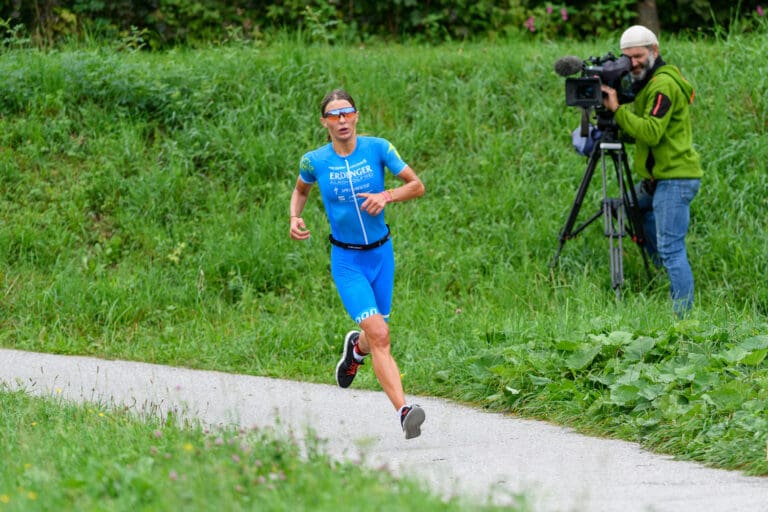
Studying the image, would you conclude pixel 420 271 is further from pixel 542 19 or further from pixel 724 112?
pixel 542 19

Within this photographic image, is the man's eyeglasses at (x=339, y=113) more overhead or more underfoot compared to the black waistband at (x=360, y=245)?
more overhead

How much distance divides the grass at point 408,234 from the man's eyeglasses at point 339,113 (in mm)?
2058

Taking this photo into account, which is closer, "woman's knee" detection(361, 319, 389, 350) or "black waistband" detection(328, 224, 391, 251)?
"woman's knee" detection(361, 319, 389, 350)

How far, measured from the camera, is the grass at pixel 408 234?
7641 mm

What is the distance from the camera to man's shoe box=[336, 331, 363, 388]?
7.94 meters

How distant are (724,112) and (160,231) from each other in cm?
624

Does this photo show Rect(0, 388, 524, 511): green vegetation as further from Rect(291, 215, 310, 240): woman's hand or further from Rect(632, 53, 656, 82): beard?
Rect(632, 53, 656, 82): beard

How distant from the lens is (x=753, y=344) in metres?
7.45

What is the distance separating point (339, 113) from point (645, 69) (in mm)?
3801

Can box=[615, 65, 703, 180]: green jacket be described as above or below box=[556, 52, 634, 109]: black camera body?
below

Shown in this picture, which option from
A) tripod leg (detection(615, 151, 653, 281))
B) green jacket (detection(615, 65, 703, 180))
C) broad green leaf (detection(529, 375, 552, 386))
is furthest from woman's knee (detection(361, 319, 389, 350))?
tripod leg (detection(615, 151, 653, 281))

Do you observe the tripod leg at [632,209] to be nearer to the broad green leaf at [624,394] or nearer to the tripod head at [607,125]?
the tripod head at [607,125]

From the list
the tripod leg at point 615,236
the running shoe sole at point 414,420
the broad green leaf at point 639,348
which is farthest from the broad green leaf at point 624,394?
the tripod leg at point 615,236

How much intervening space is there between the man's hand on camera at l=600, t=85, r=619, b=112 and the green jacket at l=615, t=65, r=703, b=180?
0.11 meters
